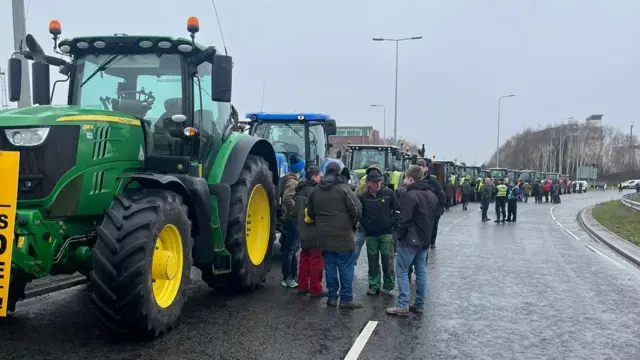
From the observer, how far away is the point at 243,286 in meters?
7.55

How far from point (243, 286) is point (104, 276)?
2.77 m

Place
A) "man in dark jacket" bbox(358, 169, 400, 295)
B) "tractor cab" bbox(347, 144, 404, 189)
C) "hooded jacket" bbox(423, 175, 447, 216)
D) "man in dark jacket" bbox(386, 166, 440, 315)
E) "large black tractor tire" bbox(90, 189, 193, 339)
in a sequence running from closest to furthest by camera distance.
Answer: "large black tractor tire" bbox(90, 189, 193, 339), "man in dark jacket" bbox(386, 166, 440, 315), "man in dark jacket" bbox(358, 169, 400, 295), "hooded jacket" bbox(423, 175, 447, 216), "tractor cab" bbox(347, 144, 404, 189)

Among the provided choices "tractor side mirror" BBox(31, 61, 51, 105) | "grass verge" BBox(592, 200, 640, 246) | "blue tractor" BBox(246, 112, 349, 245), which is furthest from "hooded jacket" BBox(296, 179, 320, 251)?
"grass verge" BBox(592, 200, 640, 246)

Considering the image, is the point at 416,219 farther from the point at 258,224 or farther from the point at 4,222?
the point at 4,222

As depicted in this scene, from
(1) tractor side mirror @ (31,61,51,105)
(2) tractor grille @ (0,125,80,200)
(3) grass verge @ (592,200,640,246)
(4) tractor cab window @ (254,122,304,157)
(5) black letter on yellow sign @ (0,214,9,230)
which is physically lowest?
(3) grass verge @ (592,200,640,246)

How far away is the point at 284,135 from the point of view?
12250mm

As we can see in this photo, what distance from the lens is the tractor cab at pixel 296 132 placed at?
1209cm

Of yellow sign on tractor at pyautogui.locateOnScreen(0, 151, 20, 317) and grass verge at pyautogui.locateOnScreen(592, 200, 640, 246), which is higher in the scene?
yellow sign on tractor at pyautogui.locateOnScreen(0, 151, 20, 317)

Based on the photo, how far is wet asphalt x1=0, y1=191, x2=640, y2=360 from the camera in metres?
5.47

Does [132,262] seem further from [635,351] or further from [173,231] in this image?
[635,351]

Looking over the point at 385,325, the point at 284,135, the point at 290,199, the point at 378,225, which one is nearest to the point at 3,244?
the point at 385,325

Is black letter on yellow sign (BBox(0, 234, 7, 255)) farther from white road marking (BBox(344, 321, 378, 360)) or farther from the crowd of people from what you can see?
the crowd of people

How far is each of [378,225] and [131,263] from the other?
387 centimetres

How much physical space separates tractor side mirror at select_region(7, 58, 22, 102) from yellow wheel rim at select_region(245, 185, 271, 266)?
120 inches
